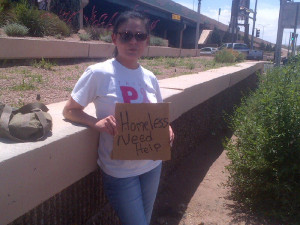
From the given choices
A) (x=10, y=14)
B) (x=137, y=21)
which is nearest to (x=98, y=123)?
(x=137, y=21)

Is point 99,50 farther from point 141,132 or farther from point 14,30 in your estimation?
point 141,132

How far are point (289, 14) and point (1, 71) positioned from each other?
1237 cm

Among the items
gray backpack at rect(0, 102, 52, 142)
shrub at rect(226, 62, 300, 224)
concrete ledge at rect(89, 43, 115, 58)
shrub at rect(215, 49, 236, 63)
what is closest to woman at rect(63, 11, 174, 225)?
gray backpack at rect(0, 102, 52, 142)

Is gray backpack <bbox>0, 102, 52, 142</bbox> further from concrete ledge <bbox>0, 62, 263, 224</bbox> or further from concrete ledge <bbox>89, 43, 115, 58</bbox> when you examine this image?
concrete ledge <bbox>89, 43, 115, 58</bbox>

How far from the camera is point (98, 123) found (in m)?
2.01

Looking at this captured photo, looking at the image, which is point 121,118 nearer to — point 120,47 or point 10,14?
point 120,47

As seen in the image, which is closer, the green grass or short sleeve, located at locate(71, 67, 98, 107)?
short sleeve, located at locate(71, 67, 98, 107)

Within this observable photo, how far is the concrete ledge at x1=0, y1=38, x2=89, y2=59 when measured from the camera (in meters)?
5.92

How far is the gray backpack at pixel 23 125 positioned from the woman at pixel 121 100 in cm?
27

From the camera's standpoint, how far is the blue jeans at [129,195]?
81.9 inches

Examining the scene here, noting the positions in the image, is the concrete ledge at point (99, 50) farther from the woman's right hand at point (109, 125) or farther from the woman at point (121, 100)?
the woman's right hand at point (109, 125)

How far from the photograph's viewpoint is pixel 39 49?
21.7 ft

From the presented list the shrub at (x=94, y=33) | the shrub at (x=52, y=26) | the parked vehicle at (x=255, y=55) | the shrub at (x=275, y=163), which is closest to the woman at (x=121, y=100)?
the shrub at (x=275, y=163)

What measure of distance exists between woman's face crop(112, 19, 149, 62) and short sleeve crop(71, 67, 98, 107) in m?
0.29
